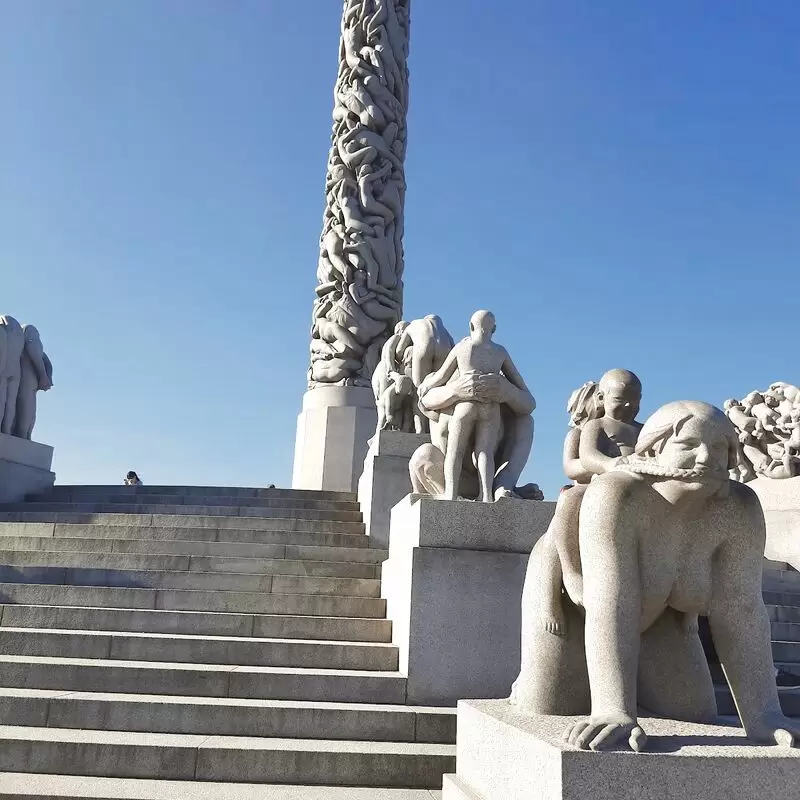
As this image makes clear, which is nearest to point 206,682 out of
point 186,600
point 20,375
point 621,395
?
point 186,600

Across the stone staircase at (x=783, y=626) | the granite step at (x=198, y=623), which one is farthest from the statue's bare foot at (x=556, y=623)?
the granite step at (x=198, y=623)

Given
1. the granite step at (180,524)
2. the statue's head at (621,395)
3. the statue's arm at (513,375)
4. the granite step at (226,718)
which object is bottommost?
the granite step at (226,718)

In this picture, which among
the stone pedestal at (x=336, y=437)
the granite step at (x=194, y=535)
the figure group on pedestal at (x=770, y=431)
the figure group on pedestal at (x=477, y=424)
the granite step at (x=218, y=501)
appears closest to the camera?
the figure group on pedestal at (x=477, y=424)

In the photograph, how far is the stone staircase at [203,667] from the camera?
4578mm

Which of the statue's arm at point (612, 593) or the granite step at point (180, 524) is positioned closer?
the statue's arm at point (612, 593)

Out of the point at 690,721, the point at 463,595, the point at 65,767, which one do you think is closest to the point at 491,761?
the point at 690,721

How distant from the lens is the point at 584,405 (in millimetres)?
4363

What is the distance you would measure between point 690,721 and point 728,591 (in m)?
0.60

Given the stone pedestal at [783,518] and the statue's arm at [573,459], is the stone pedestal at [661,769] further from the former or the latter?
the stone pedestal at [783,518]

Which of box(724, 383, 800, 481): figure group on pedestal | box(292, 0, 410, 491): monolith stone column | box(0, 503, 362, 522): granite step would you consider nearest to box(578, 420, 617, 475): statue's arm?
box(0, 503, 362, 522): granite step

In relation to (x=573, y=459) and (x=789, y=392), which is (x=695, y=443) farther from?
(x=789, y=392)

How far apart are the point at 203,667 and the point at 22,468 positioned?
700 centimetres

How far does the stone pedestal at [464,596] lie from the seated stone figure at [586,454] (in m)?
1.60

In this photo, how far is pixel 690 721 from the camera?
3098 millimetres
